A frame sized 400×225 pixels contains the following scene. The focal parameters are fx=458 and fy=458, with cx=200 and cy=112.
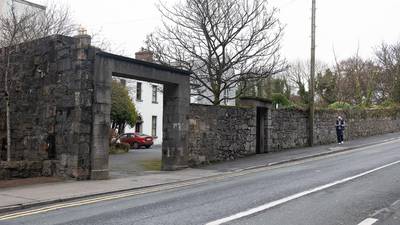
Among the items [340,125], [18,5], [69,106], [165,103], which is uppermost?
[18,5]

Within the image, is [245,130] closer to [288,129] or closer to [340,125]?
[288,129]

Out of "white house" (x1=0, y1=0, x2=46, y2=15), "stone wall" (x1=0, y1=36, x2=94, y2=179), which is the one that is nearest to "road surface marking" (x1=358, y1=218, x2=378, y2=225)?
"stone wall" (x1=0, y1=36, x2=94, y2=179)

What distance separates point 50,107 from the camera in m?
16.0

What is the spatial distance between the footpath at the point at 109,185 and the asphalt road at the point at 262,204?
1.25 meters

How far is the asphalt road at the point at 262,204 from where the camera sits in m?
7.85

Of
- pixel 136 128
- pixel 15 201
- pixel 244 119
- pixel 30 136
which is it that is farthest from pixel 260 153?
pixel 136 128

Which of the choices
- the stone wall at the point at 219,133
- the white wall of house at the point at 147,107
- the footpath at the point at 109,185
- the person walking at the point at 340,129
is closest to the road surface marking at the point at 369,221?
the footpath at the point at 109,185

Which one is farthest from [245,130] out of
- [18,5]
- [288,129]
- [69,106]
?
[18,5]

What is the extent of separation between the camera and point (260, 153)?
2202cm

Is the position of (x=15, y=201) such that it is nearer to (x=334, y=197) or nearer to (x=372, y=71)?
(x=334, y=197)

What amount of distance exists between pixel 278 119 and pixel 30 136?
1208 cm

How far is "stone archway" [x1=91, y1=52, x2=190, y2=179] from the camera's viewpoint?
14.9m

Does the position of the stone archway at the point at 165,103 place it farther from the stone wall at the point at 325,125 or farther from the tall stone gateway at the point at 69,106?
the stone wall at the point at 325,125

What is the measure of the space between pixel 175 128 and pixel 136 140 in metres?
22.9
